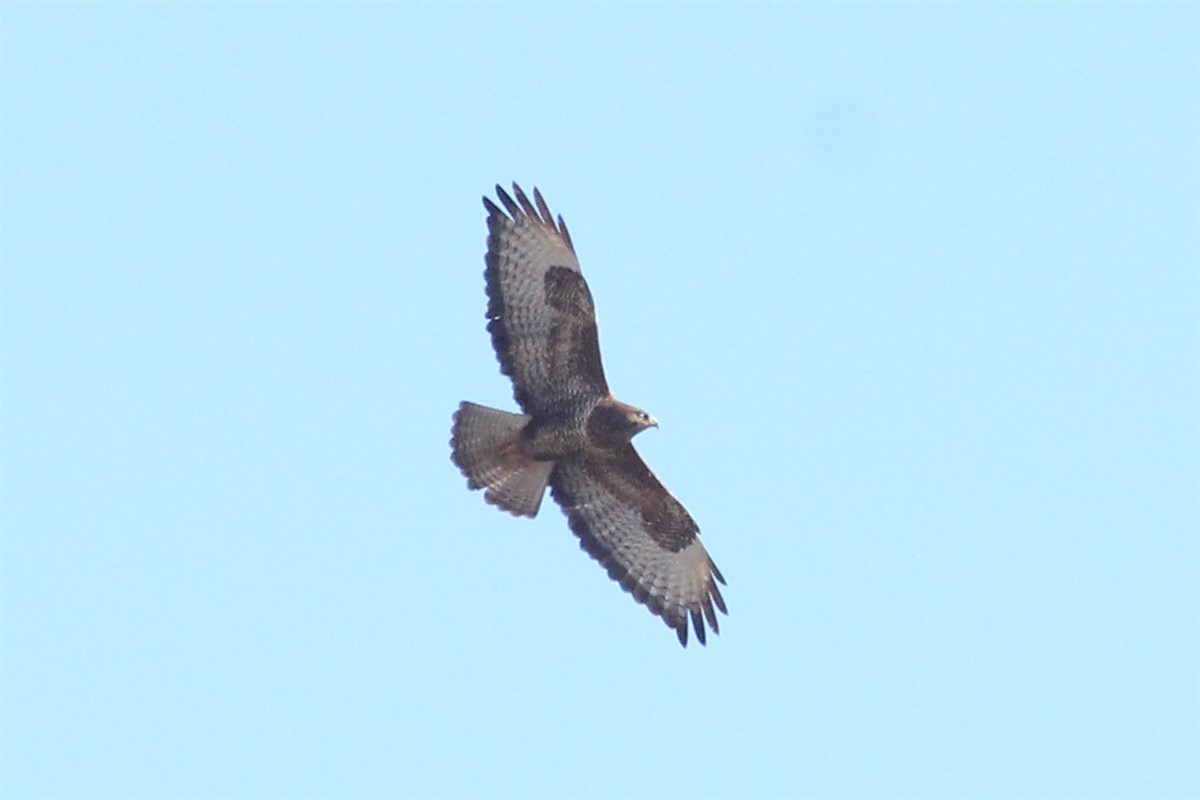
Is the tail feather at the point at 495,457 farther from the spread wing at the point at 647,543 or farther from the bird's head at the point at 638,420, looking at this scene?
the bird's head at the point at 638,420

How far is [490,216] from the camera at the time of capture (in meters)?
15.7

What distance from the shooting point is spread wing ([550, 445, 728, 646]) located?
52.9 feet

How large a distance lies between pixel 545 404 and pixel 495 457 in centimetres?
50

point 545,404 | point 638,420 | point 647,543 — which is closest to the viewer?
point 638,420

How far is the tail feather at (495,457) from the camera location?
15609mm

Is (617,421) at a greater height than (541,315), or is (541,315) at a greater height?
(541,315)

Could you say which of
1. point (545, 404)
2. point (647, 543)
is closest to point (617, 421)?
point (545, 404)

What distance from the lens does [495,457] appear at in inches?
618

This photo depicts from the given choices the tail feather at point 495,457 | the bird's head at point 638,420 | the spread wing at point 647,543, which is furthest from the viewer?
the spread wing at point 647,543

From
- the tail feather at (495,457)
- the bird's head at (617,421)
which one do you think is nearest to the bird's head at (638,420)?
the bird's head at (617,421)

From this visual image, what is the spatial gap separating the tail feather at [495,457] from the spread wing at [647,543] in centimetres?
35

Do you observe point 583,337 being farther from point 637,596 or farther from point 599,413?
point 637,596

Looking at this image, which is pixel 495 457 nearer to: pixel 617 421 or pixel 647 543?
pixel 617 421

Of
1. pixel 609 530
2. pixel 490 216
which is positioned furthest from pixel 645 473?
pixel 490 216
